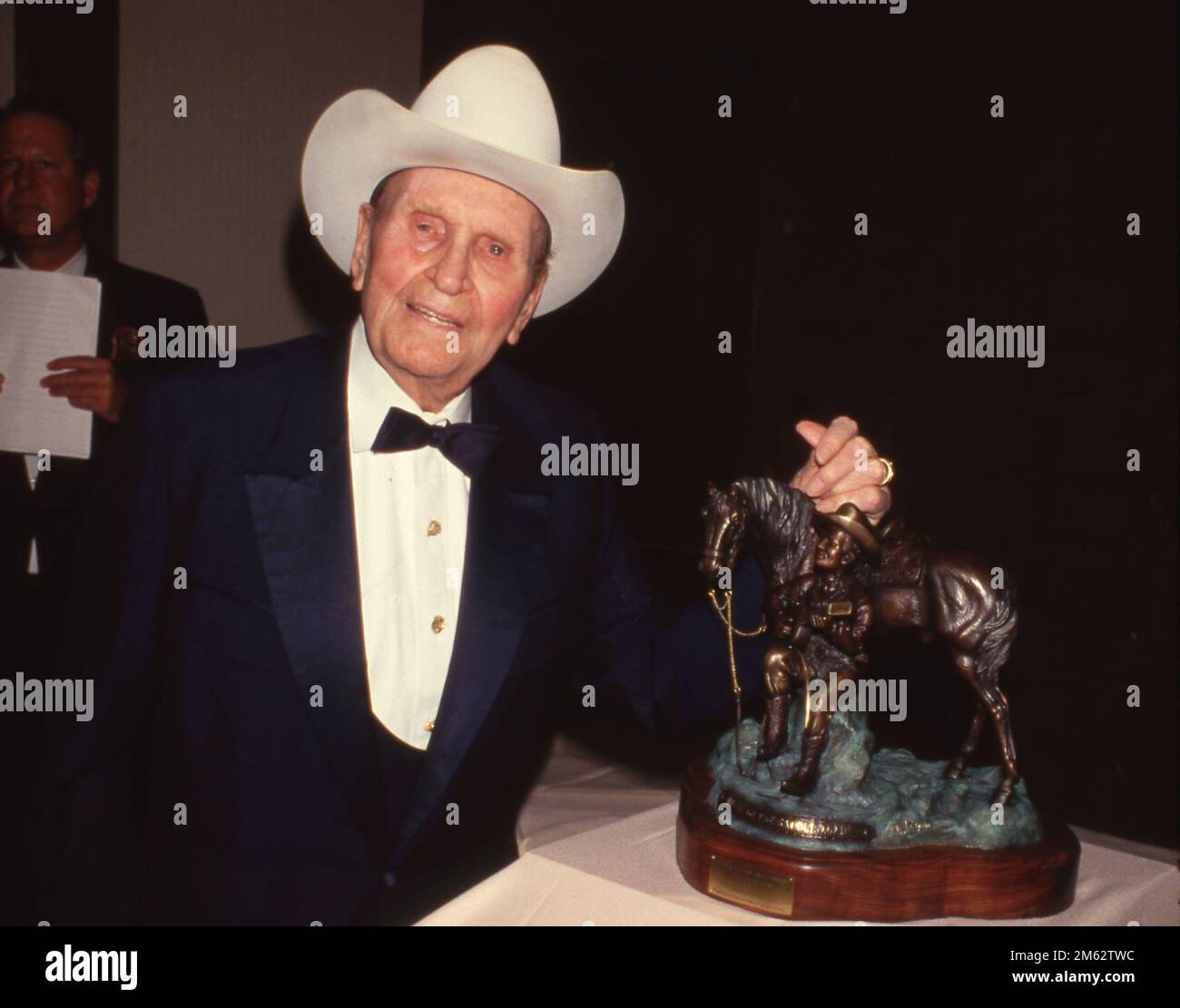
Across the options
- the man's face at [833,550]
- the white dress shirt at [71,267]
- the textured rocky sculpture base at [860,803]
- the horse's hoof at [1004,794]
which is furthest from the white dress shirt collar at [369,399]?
the white dress shirt at [71,267]

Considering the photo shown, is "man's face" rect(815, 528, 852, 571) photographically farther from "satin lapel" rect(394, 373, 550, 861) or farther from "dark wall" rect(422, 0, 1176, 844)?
"dark wall" rect(422, 0, 1176, 844)

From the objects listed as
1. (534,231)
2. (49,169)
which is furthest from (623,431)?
(534,231)

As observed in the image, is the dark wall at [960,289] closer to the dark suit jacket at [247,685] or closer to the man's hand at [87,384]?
the dark suit jacket at [247,685]

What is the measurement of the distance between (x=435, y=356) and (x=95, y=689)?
749 millimetres

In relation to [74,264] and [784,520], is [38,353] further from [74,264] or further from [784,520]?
[784,520]

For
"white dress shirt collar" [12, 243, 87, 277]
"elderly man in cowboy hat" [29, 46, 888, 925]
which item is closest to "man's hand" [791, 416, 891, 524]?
"elderly man in cowboy hat" [29, 46, 888, 925]

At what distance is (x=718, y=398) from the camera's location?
4.63 m

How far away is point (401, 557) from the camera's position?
1964mm

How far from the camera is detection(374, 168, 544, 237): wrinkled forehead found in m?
1.83

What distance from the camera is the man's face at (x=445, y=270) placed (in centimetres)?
181

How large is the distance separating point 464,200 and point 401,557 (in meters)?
0.62

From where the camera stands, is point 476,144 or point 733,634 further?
point 733,634

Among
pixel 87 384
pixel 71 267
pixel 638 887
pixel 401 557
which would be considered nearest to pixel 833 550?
pixel 638 887

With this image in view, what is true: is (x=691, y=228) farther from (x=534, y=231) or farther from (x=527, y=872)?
(x=527, y=872)
